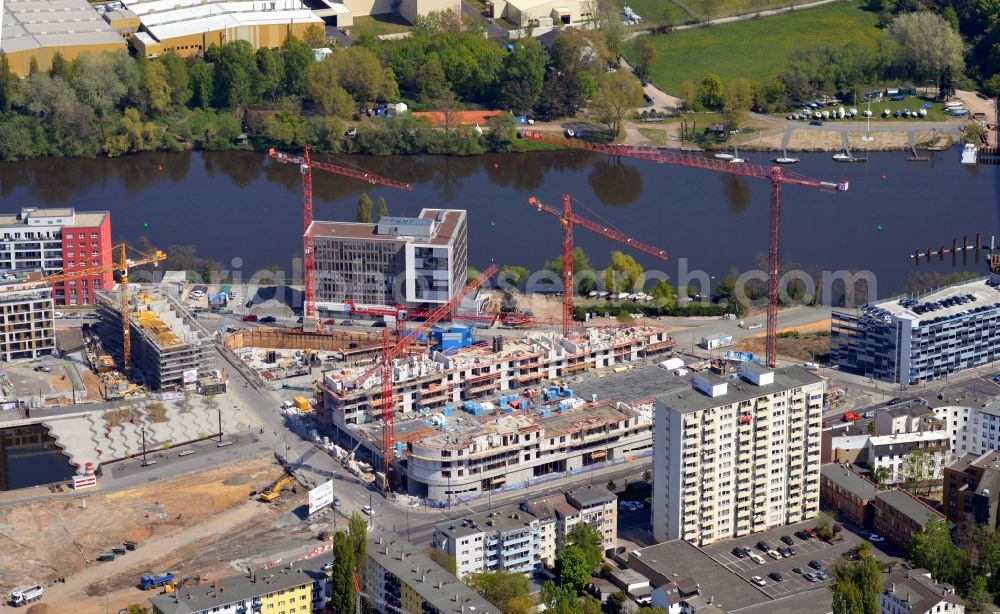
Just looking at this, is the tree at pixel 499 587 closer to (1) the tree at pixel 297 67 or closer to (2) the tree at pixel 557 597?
(2) the tree at pixel 557 597

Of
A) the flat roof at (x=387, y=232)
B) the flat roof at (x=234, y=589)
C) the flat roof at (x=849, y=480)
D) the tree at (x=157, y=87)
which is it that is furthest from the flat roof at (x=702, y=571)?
the tree at (x=157, y=87)

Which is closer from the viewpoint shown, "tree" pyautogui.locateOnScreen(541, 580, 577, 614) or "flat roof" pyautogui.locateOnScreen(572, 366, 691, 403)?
"tree" pyautogui.locateOnScreen(541, 580, 577, 614)

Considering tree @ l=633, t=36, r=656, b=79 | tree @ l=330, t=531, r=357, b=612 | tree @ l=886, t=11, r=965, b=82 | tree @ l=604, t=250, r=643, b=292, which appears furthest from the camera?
tree @ l=633, t=36, r=656, b=79

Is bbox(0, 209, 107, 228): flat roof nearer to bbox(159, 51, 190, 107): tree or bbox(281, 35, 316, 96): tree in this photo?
bbox(159, 51, 190, 107): tree

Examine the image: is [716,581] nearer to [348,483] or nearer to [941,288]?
[348,483]

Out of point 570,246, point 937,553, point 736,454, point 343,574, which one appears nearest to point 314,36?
point 570,246

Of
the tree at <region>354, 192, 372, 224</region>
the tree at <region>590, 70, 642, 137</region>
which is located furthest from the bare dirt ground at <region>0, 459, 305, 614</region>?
the tree at <region>590, 70, 642, 137</region>
